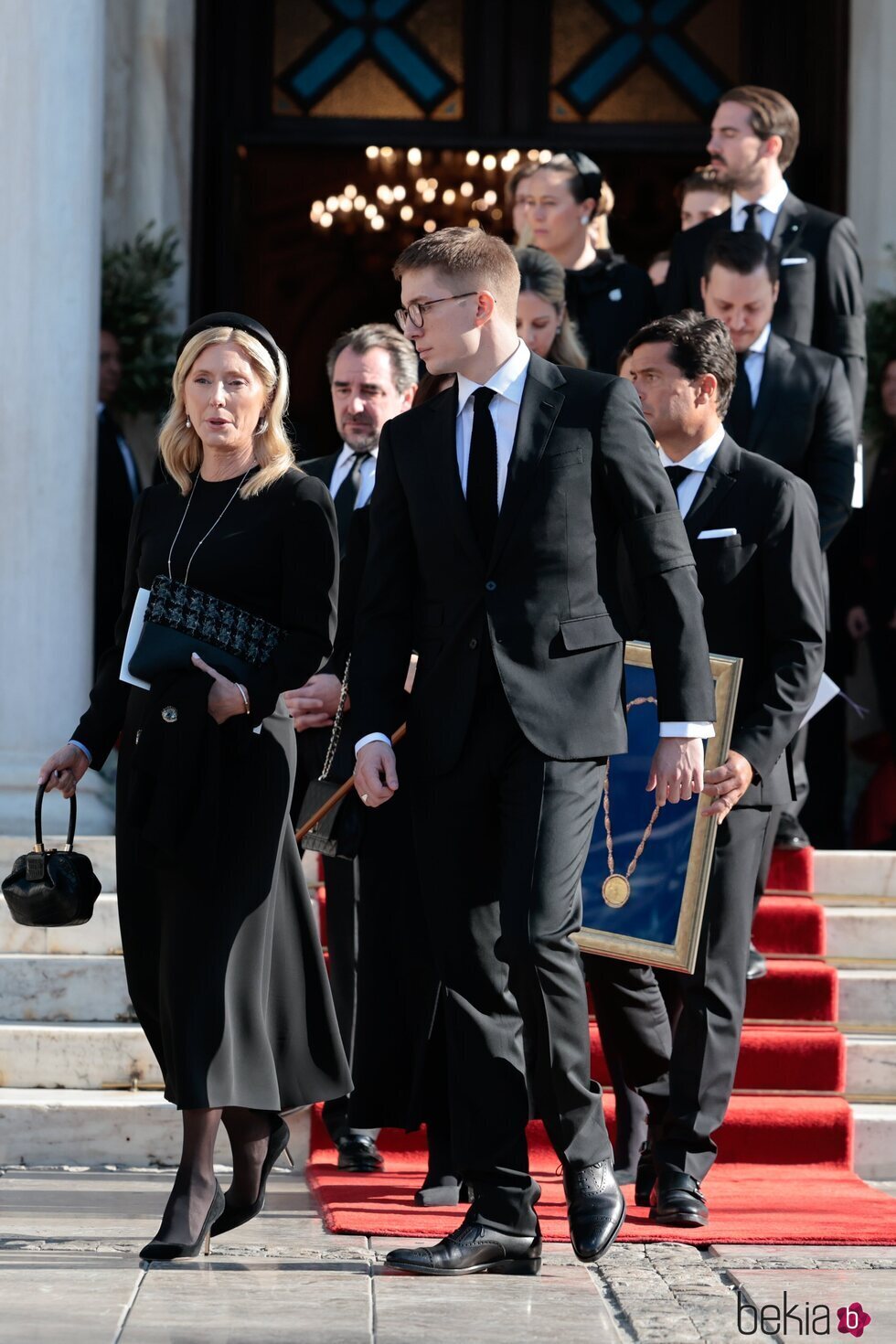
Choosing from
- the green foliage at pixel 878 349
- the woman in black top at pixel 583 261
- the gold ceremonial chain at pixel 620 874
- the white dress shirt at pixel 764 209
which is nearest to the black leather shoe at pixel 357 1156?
the gold ceremonial chain at pixel 620 874

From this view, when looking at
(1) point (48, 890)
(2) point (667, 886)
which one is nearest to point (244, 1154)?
(1) point (48, 890)

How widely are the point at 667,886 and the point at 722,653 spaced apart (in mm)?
591

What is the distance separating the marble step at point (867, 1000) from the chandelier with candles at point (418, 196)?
25.5 ft

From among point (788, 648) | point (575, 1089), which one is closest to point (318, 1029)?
point (575, 1089)

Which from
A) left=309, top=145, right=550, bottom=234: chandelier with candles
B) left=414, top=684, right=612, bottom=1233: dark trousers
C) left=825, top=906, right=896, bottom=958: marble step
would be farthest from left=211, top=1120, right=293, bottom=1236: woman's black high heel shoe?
left=309, top=145, right=550, bottom=234: chandelier with candles

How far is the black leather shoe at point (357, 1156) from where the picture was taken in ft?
17.9

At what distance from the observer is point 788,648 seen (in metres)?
5.05

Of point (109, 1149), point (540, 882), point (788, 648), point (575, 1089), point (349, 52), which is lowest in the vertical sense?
point (109, 1149)

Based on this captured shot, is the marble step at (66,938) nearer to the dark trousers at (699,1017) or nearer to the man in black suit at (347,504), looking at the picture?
the man in black suit at (347,504)

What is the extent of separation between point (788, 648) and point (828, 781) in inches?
152

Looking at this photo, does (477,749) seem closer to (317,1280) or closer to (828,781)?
(317,1280)

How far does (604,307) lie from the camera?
7242mm

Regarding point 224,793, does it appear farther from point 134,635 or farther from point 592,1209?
point 592,1209

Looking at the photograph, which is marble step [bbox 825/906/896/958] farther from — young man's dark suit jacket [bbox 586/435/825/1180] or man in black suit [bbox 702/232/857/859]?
young man's dark suit jacket [bbox 586/435/825/1180]
